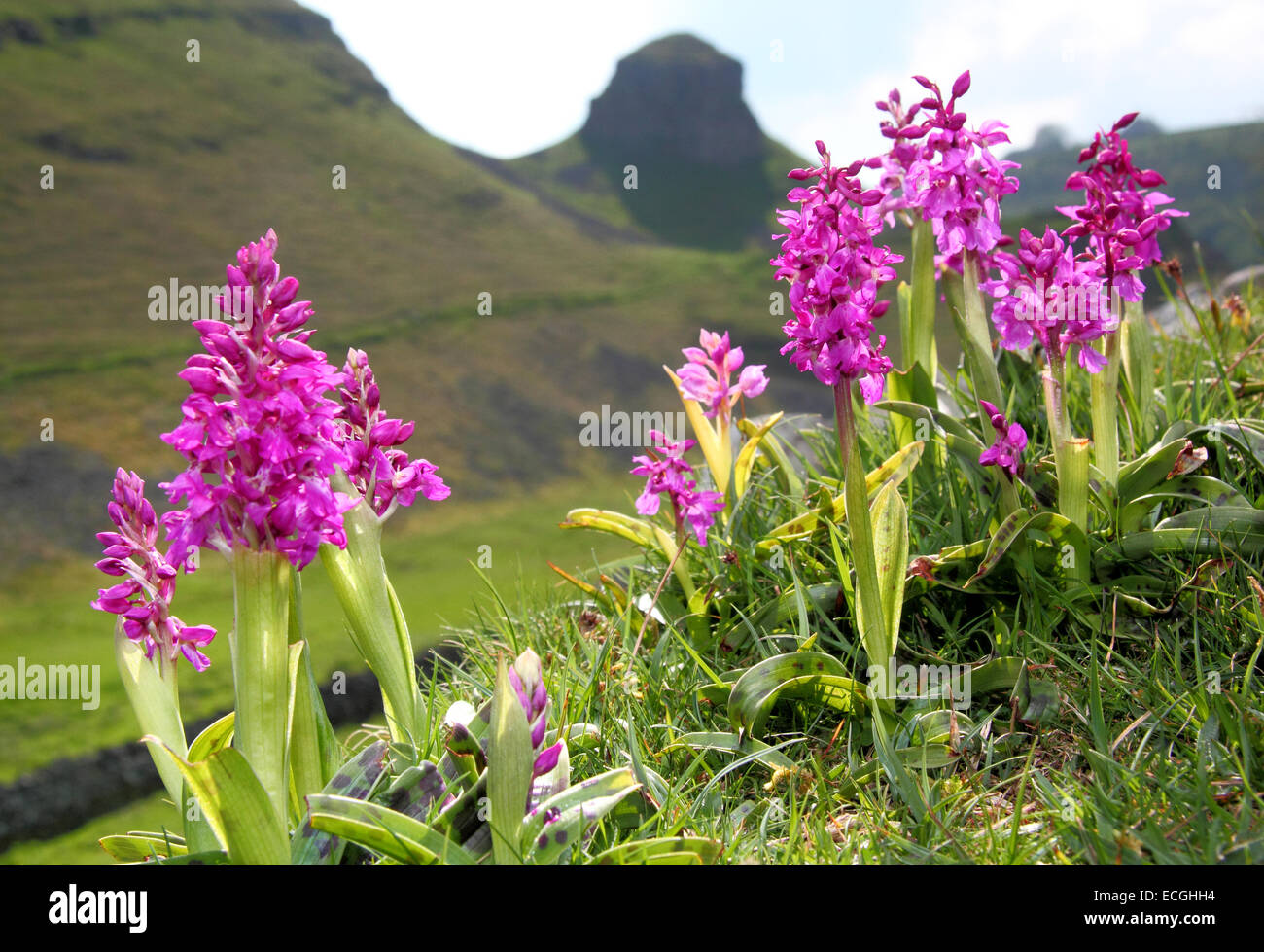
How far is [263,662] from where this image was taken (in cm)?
200

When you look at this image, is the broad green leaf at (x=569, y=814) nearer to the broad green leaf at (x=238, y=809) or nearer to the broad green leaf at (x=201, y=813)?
the broad green leaf at (x=238, y=809)

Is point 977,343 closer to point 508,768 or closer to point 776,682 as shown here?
point 776,682

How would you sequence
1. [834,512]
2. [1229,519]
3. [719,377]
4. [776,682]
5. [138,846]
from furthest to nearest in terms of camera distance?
1. [719,377]
2. [834,512]
3. [1229,519]
4. [776,682]
5. [138,846]

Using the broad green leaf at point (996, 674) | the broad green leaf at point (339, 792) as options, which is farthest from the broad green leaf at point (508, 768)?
the broad green leaf at point (996, 674)

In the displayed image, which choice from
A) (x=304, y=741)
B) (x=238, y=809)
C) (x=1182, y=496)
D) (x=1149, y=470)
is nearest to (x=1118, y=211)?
(x=1149, y=470)

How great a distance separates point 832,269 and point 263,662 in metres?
1.81

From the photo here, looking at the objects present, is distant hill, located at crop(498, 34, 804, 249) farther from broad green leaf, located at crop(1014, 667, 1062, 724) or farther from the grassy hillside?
broad green leaf, located at crop(1014, 667, 1062, 724)

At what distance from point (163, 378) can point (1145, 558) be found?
44877mm

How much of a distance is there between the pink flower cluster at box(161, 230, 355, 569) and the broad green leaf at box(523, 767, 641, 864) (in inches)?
34.4

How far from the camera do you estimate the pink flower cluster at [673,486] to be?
353 cm

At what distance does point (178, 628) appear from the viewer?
226cm

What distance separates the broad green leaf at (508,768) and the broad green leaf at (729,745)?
2.67 feet

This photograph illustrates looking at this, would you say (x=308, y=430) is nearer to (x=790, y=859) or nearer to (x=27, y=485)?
(x=790, y=859)
